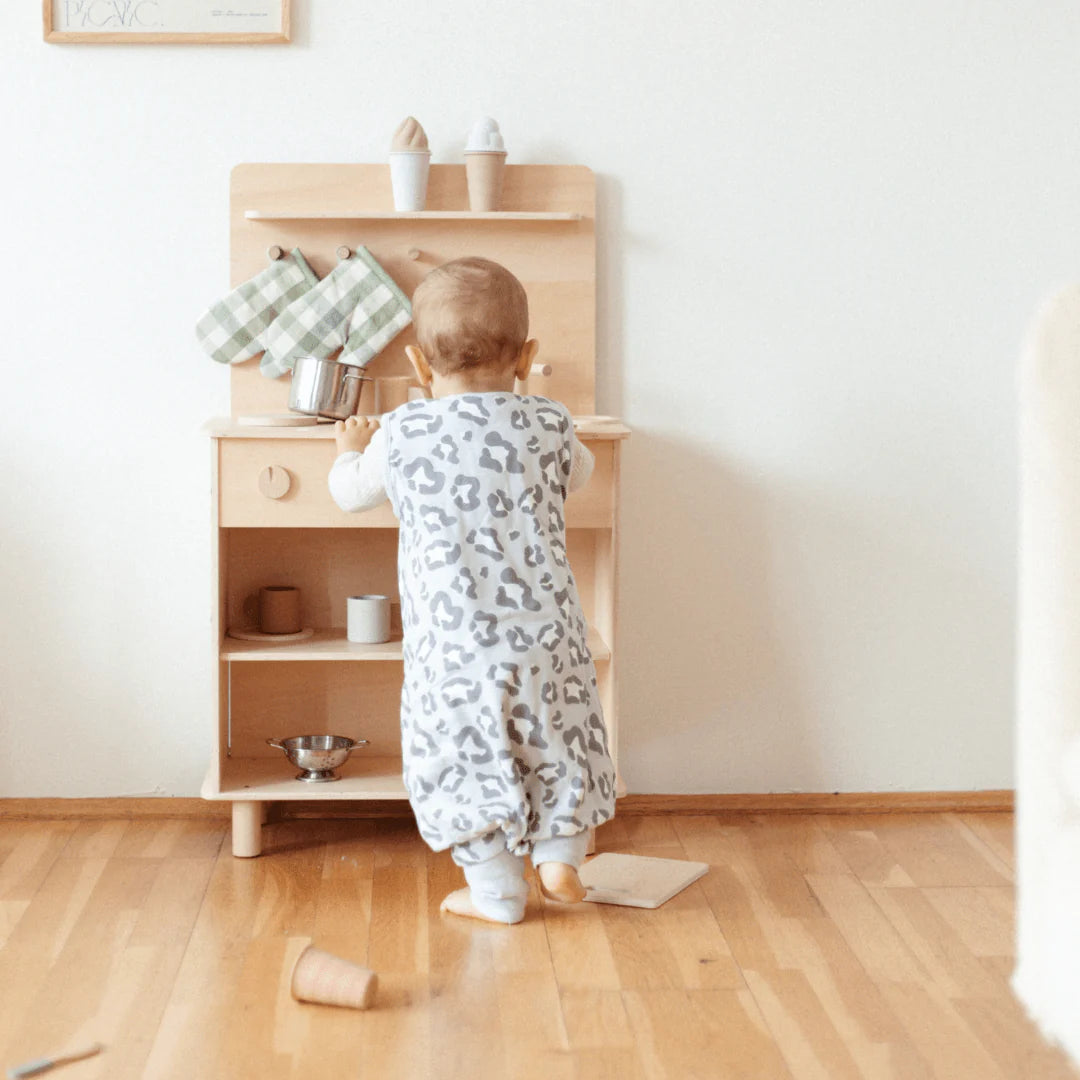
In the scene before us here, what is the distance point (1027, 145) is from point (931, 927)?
4.67 feet

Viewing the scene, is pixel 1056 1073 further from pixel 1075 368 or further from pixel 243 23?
pixel 243 23

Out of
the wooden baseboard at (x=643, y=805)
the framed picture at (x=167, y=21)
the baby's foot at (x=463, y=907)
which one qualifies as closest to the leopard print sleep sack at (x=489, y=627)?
the baby's foot at (x=463, y=907)

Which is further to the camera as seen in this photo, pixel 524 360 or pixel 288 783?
pixel 288 783

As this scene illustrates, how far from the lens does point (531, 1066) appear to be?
5.38ft

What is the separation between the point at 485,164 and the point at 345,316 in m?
0.37

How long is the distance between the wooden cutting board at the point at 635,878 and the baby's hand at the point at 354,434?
0.78 metres

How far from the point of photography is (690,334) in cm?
258

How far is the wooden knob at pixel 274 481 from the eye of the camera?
2283 mm

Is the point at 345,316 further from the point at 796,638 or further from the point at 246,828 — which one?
the point at 796,638

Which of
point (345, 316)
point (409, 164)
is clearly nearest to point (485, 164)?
point (409, 164)

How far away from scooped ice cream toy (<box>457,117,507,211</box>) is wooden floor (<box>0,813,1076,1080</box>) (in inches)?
44.8

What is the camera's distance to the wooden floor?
1660 mm

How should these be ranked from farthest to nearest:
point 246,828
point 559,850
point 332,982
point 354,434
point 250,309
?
point 250,309 < point 246,828 < point 354,434 < point 559,850 < point 332,982

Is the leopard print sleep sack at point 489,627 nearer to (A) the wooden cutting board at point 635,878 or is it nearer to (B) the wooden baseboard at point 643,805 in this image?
(A) the wooden cutting board at point 635,878
